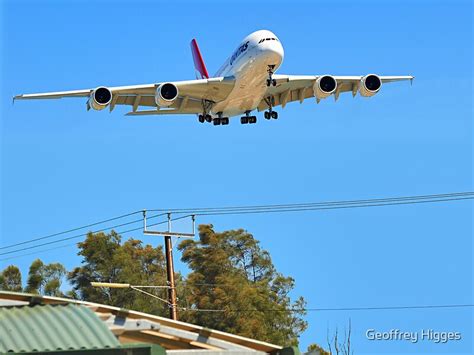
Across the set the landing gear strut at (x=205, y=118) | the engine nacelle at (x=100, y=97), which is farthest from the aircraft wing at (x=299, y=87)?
the engine nacelle at (x=100, y=97)

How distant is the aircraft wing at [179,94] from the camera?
3916 centimetres

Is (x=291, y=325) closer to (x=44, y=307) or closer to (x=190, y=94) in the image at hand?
(x=190, y=94)

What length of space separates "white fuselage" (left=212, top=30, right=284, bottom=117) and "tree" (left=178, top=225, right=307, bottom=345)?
1405 centimetres

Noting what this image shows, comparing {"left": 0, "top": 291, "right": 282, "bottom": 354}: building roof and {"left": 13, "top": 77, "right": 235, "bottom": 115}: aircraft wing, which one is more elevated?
{"left": 13, "top": 77, "right": 235, "bottom": 115}: aircraft wing

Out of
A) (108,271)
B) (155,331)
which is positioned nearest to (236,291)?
(108,271)

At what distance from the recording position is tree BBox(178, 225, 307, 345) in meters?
51.8

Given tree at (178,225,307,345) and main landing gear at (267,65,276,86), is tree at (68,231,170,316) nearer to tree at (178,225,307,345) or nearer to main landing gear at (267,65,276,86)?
tree at (178,225,307,345)

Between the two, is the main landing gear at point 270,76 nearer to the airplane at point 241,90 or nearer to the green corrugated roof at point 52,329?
the airplane at point 241,90

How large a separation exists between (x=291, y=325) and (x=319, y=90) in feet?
66.5

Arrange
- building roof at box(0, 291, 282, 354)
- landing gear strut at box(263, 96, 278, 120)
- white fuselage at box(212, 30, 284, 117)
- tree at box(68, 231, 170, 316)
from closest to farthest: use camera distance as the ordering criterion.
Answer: building roof at box(0, 291, 282, 354), white fuselage at box(212, 30, 284, 117), landing gear strut at box(263, 96, 278, 120), tree at box(68, 231, 170, 316)

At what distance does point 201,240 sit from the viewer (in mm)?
56469

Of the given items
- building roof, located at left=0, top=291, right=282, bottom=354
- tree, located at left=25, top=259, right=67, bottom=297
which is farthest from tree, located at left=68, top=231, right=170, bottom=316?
building roof, located at left=0, top=291, right=282, bottom=354

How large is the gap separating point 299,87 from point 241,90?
374cm

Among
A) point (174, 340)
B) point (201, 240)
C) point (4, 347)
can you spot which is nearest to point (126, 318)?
point (174, 340)
